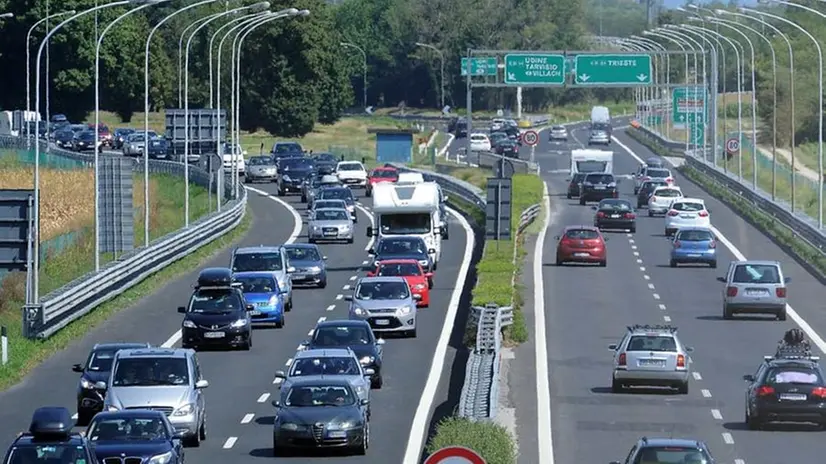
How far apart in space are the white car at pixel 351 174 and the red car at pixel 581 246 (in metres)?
31.7

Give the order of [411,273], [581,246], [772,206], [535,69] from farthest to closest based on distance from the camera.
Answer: [535,69] → [772,206] → [581,246] → [411,273]

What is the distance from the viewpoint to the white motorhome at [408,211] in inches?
2287

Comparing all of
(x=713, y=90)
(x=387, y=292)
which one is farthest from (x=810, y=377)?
(x=713, y=90)

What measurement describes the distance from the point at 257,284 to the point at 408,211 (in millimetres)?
12347

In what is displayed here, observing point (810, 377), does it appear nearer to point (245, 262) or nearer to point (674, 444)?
point (674, 444)

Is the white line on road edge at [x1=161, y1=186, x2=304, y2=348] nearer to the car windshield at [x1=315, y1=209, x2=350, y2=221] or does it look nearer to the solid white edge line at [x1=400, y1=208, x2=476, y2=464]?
the car windshield at [x1=315, y1=209, x2=350, y2=221]

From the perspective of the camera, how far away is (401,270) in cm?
5025

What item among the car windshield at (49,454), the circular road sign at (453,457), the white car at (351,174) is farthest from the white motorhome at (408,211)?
the circular road sign at (453,457)

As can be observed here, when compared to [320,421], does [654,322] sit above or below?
below

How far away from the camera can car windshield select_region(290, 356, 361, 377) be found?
3256cm

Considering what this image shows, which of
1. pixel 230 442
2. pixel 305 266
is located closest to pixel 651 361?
pixel 230 442

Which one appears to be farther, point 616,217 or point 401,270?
point 616,217

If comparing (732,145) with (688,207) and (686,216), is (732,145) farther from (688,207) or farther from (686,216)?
(686,216)

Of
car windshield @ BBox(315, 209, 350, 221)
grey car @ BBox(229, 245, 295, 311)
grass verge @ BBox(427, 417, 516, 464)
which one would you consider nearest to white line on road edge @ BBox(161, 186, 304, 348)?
car windshield @ BBox(315, 209, 350, 221)
